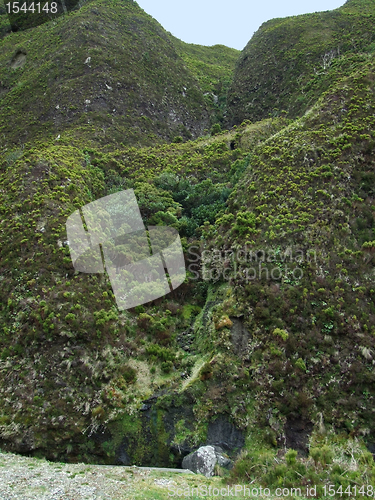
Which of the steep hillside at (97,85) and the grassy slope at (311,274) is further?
the steep hillside at (97,85)

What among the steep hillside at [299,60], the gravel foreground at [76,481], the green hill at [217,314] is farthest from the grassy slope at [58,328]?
the steep hillside at [299,60]

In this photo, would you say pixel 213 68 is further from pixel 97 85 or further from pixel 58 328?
pixel 58 328

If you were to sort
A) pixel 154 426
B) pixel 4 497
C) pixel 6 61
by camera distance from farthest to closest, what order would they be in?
1. pixel 6 61
2. pixel 154 426
3. pixel 4 497

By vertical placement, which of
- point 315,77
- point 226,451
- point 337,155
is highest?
point 315,77

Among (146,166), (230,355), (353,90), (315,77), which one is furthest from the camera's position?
(315,77)

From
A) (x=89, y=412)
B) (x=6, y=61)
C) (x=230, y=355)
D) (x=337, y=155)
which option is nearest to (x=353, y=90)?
(x=337, y=155)

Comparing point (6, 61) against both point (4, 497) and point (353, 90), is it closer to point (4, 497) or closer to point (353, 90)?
point (353, 90)

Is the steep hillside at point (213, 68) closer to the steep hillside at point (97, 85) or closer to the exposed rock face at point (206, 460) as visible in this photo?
the steep hillside at point (97, 85)
